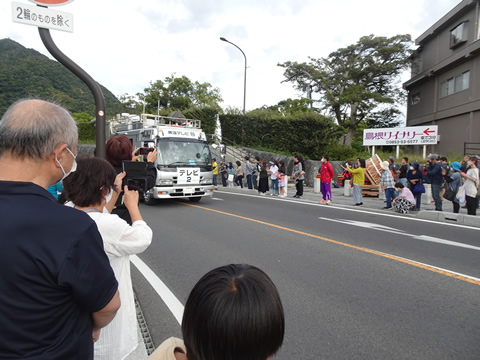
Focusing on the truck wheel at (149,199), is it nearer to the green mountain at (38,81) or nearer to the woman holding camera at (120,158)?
the woman holding camera at (120,158)

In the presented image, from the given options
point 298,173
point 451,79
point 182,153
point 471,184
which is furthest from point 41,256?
point 451,79

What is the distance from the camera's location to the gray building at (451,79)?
→ 22312 millimetres

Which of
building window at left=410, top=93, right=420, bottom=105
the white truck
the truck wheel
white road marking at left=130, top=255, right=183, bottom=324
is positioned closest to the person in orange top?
the white truck

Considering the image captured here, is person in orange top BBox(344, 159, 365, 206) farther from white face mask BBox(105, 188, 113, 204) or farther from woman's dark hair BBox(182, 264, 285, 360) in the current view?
woman's dark hair BBox(182, 264, 285, 360)

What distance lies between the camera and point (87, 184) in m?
2.05

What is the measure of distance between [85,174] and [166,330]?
2.08m

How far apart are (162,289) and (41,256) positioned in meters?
3.53

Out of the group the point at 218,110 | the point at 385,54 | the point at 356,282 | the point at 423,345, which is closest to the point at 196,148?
the point at 356,282

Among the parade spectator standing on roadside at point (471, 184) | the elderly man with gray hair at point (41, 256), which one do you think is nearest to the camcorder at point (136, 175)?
the elderly man with gray hair at point (41, 256)

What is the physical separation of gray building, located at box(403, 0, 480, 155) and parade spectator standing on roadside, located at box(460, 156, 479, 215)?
13349mm

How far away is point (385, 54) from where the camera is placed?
28.9 metres

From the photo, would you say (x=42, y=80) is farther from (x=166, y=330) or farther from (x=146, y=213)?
(x=166, y=330)

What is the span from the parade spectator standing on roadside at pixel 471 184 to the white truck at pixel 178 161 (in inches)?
329

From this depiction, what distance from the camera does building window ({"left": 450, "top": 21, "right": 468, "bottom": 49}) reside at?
76.9ft
